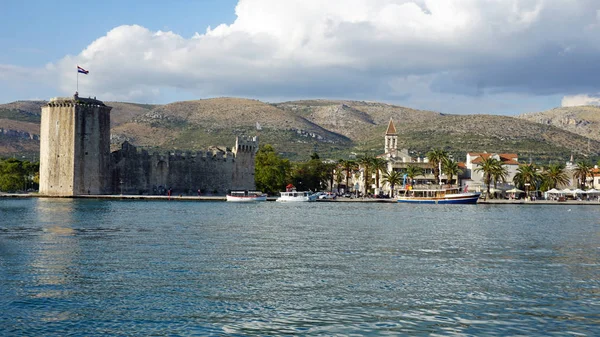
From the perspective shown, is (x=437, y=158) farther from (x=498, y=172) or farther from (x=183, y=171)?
(x=183, y=171)

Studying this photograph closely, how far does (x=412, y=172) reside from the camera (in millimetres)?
72188

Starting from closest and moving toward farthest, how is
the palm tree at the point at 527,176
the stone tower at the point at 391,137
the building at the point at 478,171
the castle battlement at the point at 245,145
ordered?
the palm tree at the point at 527,176 → the castle battlement at the point at 245,145 → the building at the point at 478,171 → the stone tower at the point at 391,137

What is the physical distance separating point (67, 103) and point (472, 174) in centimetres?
4032

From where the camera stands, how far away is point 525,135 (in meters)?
129

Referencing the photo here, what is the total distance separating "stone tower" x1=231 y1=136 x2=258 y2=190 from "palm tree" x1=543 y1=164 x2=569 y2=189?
95.8ft

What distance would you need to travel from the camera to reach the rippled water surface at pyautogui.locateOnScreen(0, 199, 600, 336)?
460 inches

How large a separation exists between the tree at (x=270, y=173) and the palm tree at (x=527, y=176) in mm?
23169

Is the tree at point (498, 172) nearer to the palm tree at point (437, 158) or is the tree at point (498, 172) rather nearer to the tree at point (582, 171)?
the palm tree at point (437, 158)

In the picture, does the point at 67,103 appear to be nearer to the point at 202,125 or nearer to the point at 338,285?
the point at 338,285

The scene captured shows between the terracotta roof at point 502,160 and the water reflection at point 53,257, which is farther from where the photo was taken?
the terracotta roof at point 502,160

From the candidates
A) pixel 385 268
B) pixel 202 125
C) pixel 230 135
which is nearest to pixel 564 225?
pixel 385 268

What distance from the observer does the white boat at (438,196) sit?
6144 centimetres

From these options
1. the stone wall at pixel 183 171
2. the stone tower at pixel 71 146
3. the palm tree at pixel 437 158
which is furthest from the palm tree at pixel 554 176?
the stone tower at pixel 71 146

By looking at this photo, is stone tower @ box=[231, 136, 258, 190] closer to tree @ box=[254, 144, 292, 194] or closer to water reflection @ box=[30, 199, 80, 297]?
tree @ box=[254, 144, 292, 194]
